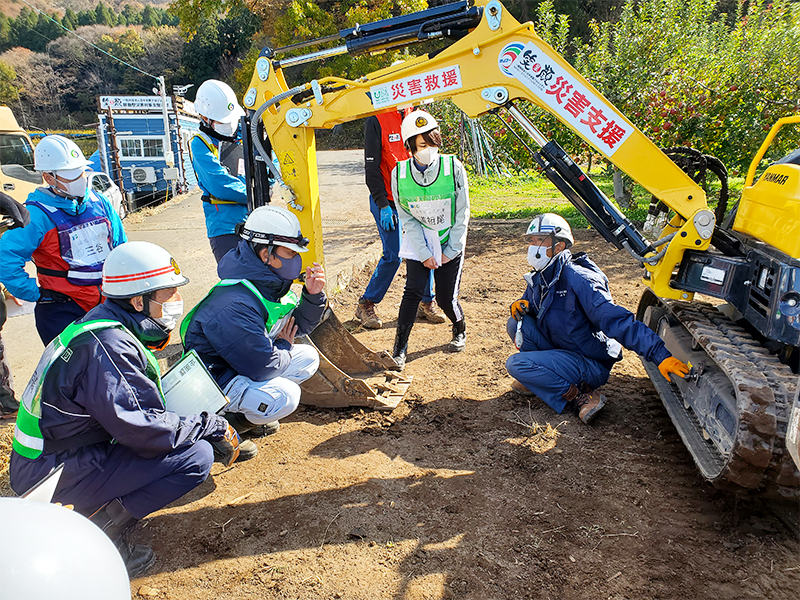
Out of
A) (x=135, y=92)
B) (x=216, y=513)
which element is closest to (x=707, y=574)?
(x=216, y=513)

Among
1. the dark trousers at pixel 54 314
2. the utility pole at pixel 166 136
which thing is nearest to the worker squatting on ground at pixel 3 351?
the dark trousers at pixel 54 314

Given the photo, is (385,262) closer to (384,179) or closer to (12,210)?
(384,179)

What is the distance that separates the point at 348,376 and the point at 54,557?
310cm

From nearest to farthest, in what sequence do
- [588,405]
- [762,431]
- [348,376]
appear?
1. [762,431]
2. [588,405]
3. [348,376]

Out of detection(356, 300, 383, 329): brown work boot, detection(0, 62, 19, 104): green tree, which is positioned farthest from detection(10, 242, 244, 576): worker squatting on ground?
detection(0, 62, 19, 104): green tree

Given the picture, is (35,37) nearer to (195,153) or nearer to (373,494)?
(195,153)

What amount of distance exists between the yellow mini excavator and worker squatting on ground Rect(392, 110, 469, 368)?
821mm

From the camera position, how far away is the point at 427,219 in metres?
4.98

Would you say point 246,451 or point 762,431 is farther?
point 246,451

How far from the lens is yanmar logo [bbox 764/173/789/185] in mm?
3392

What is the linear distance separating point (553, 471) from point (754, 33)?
10.8m

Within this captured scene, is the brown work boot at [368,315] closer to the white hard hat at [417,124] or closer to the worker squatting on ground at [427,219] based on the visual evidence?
the worker squatting on ground at [427,219]

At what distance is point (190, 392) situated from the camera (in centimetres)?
306

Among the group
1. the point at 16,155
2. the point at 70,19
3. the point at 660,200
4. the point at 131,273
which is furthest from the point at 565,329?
the point at 70,19
